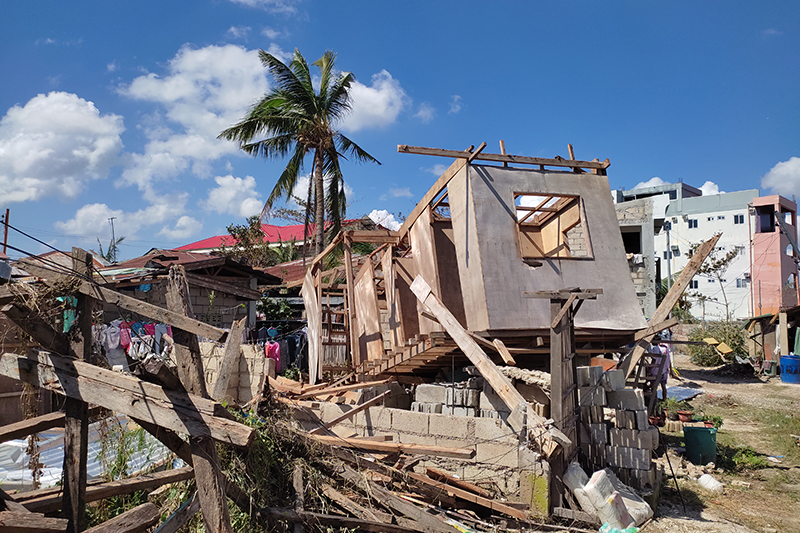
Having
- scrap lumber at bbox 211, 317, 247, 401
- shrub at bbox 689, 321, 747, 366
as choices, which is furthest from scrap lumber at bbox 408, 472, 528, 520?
shrub at bbox 689, 321, 747, 366

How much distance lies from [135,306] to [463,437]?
5.28m

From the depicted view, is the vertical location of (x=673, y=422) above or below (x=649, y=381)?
below

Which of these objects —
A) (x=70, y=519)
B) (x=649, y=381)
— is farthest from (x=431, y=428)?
(x=649, y=381)

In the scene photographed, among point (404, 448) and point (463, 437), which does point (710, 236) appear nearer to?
point (463, 437)

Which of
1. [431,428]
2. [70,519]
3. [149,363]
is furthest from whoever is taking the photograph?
[431,428]

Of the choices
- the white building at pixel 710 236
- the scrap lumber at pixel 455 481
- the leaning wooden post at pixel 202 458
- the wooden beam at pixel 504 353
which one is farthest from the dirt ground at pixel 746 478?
the white building at pixel 710 236

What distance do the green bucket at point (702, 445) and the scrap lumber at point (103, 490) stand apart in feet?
29.1

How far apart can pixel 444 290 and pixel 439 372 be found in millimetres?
1708

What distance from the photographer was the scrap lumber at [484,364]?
692 centimetres

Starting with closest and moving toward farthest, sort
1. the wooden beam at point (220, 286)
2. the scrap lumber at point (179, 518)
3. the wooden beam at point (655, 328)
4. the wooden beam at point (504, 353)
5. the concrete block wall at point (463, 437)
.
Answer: the scrap lumber at point (179, 518), the concrete block wall at point (463, 437), the wooden beam at point (504, 353), the wooden beam at point (655, 328), the wooden beam at point (220, 286)

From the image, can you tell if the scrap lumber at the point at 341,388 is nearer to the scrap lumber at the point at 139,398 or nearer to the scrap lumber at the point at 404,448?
the scrap lumber at the point at 404,448

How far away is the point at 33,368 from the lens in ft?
14.6

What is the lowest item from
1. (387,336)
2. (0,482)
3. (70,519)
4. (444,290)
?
(0,482)

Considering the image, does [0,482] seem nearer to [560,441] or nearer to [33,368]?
[33,368]
